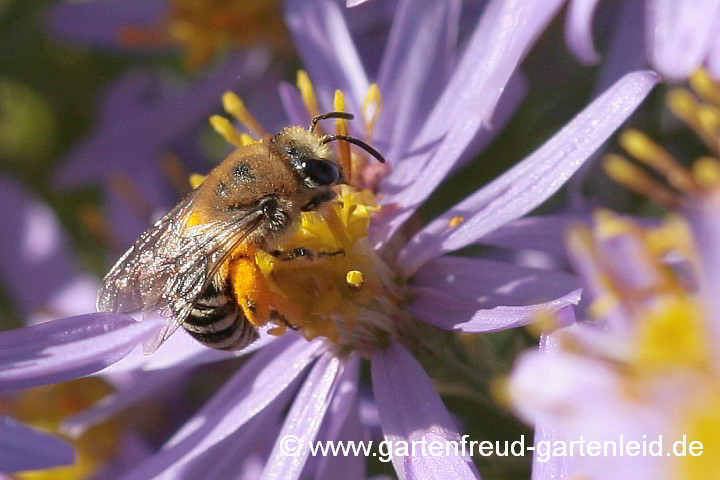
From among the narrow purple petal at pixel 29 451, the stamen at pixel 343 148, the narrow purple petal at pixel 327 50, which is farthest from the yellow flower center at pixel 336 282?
the narrow purple petal at pixel 29 451

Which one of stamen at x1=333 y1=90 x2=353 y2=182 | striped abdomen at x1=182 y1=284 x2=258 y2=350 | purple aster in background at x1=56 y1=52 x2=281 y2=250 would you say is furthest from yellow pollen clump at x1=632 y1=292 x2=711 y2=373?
purple aster in background at x1=56 y1=52 x2=281 y2=250

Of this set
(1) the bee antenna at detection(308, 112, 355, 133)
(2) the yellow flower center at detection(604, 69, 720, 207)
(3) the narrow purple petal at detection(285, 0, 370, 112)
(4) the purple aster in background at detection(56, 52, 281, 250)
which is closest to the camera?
(2) the yellow flower center at detection(604, 69, 720, 207)

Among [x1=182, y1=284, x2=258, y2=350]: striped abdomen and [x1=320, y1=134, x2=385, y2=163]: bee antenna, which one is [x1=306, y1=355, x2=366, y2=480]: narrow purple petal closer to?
[x1=182, y1=284, x2=258, y2=350]: striped abdomen

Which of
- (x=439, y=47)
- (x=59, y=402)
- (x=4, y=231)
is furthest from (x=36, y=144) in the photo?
(x=439, y=47)

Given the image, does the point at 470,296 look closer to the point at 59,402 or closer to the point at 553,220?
the point at 553,220

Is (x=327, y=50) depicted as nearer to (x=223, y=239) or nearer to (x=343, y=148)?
(x=343, y=148)

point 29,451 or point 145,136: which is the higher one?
point 145,136

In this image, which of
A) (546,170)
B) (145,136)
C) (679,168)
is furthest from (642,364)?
(145,136)
